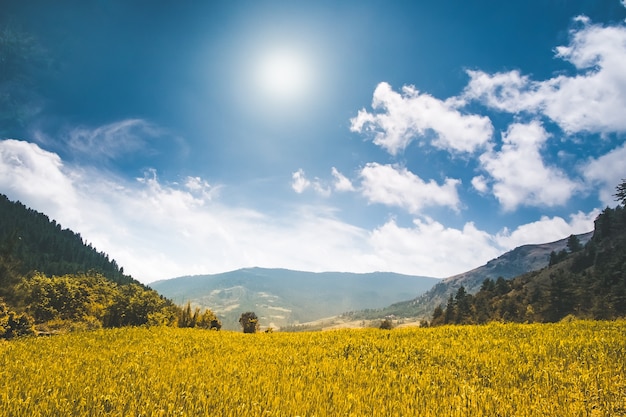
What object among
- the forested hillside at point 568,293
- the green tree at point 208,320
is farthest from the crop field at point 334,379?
the green tree at point 208,320

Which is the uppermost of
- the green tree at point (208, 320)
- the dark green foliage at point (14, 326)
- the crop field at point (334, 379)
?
the crop field at point (334, 379)

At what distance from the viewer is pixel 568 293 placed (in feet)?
242

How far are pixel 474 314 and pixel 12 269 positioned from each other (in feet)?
390

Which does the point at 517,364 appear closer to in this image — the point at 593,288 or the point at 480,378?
the point at 480,378

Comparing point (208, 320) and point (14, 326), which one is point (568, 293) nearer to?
point (208, 320)

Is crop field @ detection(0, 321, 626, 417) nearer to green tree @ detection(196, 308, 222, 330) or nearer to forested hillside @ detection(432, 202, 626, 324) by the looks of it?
forested hillside @ detection(432, 202, 626, 324)

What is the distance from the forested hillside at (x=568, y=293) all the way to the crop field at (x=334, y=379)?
33.5 m

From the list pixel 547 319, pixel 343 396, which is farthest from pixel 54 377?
pixel 547 319

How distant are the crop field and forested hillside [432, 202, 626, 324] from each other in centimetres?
3354

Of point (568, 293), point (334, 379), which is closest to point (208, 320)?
point (334, 379)

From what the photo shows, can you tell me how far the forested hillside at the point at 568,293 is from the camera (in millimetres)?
62338

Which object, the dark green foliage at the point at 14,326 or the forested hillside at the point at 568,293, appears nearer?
the dark green foliage at the point at 14,326

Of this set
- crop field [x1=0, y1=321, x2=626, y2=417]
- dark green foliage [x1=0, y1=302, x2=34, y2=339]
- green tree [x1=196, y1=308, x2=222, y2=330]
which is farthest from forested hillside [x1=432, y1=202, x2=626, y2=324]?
dark green foliage [x1=0, y1=302, x2=34, y2=339]

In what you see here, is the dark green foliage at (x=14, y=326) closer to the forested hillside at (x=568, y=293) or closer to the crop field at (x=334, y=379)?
the crop field at (x=334, y=379)
